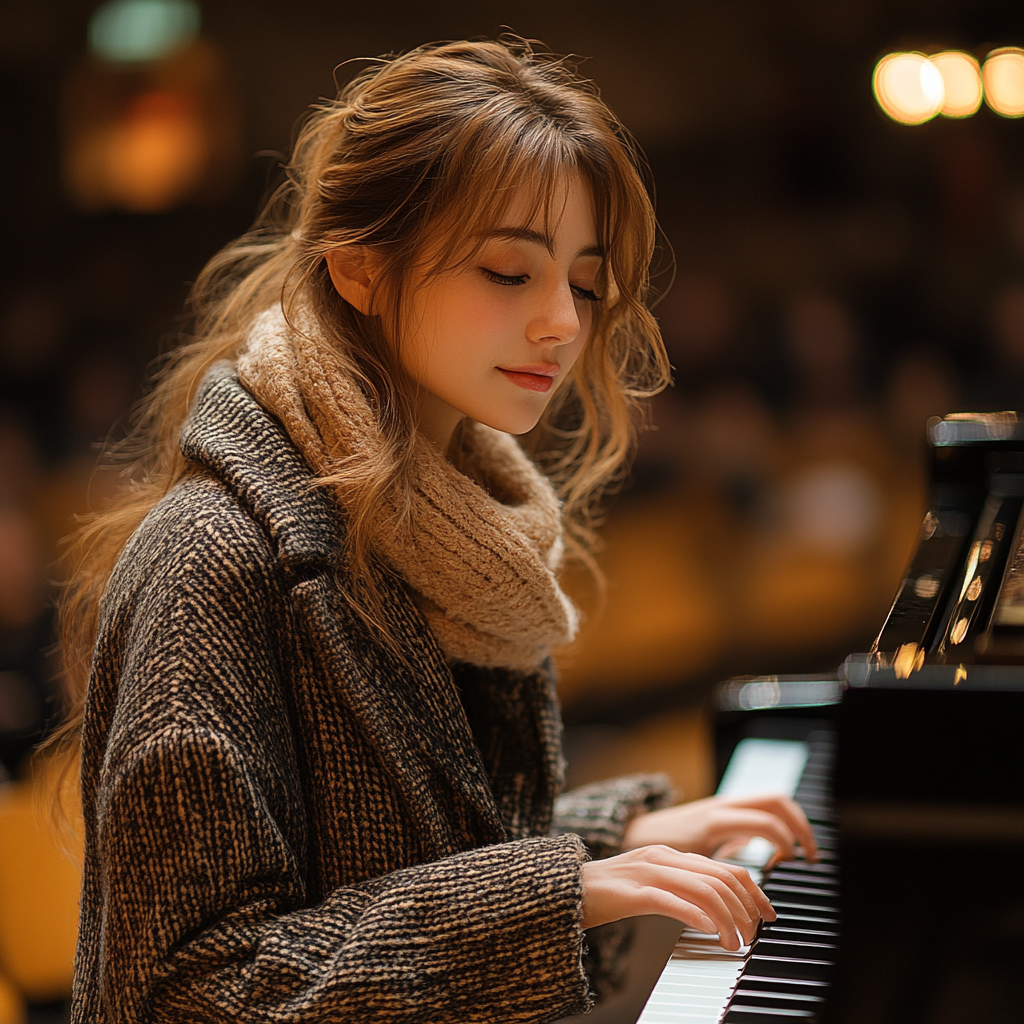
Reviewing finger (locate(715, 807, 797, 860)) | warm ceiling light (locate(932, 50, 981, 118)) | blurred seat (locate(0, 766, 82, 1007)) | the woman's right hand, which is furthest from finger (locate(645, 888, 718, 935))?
warm ceiling light (locate(932, 50, 981, 118))

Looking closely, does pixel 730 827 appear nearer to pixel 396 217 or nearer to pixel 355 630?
pixel 355 630

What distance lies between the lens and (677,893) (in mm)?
976

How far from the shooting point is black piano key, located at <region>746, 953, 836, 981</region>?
95 cm

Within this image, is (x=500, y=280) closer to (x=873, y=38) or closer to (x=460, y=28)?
(x=460, y=28)

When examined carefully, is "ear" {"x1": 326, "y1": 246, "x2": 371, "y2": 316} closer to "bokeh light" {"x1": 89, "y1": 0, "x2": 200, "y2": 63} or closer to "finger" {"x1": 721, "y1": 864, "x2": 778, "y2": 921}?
"finger" {"x1": 721, "y1": 864, "x2": 778, "y2": 921}

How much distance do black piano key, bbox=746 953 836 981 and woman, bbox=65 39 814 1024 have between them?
0.04 m

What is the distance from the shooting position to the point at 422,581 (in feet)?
3.72

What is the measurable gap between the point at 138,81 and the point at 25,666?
2073 mm

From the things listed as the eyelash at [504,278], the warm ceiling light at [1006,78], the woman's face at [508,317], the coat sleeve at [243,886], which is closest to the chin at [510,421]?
the woman's face at [508,317]

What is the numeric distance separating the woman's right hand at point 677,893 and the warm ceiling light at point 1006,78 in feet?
11.5

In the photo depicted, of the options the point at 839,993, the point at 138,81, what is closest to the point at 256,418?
the point at 839,993

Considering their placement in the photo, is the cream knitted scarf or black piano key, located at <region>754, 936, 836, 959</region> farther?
the cream knitted scarf

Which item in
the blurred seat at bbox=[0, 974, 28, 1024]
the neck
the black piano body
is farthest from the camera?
the blurred seat at bbox=[0, 974, 28, 1024]

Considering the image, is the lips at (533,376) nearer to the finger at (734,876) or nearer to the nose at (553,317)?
the nose at (553,317)
